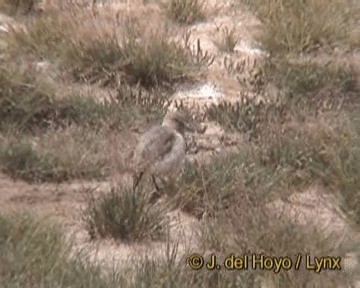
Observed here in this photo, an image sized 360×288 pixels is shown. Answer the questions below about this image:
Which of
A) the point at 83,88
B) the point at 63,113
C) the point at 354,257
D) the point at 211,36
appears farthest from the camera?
the point at 211,36

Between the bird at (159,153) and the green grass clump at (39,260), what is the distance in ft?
3.39

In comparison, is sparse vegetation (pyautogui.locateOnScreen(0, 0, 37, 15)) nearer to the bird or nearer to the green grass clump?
the bird

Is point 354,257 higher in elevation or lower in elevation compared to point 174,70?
higher

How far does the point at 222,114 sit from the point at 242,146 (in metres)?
0.72

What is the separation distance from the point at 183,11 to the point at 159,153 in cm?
315

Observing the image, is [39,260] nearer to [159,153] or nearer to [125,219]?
[125,219]

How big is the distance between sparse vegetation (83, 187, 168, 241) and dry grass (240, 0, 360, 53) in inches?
133

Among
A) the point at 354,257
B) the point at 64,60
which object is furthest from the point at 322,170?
the point at 64,60

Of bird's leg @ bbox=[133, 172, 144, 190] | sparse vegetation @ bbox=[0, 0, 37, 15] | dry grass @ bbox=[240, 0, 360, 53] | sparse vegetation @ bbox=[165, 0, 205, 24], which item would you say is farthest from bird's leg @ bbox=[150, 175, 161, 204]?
sparse vegetation @ bbox=[0, 0, 37, 15]

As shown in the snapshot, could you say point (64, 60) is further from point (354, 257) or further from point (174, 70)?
point (354, 257)

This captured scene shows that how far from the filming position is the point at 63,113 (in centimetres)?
691

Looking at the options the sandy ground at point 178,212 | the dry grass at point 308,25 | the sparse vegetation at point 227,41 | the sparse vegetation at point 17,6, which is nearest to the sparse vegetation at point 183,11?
the sparse vegetation at point 227,41

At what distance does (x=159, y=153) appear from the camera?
240 inches

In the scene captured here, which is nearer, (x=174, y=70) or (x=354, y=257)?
(x=354, y=257)
